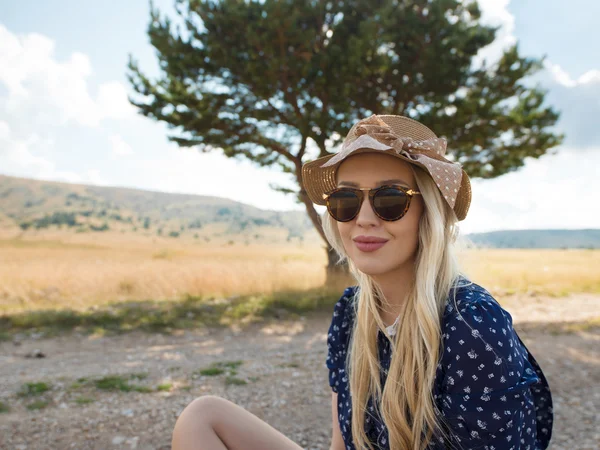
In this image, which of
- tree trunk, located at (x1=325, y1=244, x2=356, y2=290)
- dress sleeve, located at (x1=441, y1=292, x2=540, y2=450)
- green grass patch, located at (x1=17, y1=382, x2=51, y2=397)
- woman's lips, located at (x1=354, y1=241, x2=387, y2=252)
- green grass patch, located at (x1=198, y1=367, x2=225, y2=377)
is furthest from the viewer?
tree trunk, located at (x1=325, y1=244, x2=356, y2=290)

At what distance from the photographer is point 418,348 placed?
5.29 ft

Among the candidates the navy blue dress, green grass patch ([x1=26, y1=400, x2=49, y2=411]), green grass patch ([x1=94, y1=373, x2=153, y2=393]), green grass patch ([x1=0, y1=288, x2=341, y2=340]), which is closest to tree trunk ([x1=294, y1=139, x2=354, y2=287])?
green grass patch ([x1=0, y1=288, x2=341, y2=340])

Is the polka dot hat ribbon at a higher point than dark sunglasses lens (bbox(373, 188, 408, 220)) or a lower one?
higher

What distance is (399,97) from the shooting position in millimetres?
10719

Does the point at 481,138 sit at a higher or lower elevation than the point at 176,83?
lower

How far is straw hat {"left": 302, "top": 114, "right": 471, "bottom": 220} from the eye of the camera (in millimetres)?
1623

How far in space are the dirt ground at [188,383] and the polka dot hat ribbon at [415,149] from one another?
2.59 meters

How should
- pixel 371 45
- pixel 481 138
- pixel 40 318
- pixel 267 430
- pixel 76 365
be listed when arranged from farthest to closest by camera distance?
1. pixel 481 138
2. pixel 371 45
3. pixel 40 318
4. pixel 76 365
5. pixel 267 430

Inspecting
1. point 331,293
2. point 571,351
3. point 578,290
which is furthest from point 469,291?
point 578,290

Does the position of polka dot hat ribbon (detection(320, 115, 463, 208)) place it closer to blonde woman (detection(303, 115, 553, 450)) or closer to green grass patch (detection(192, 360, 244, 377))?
blonde woman (detection(303, 115, 553, 450))

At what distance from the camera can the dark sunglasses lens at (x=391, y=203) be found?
1.67 metres

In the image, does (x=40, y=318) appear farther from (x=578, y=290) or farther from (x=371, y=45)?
(x=578, y=290)

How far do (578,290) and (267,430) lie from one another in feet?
42.8

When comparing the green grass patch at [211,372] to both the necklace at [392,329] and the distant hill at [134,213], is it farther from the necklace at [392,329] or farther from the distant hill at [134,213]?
the distant hill at [134,213]
